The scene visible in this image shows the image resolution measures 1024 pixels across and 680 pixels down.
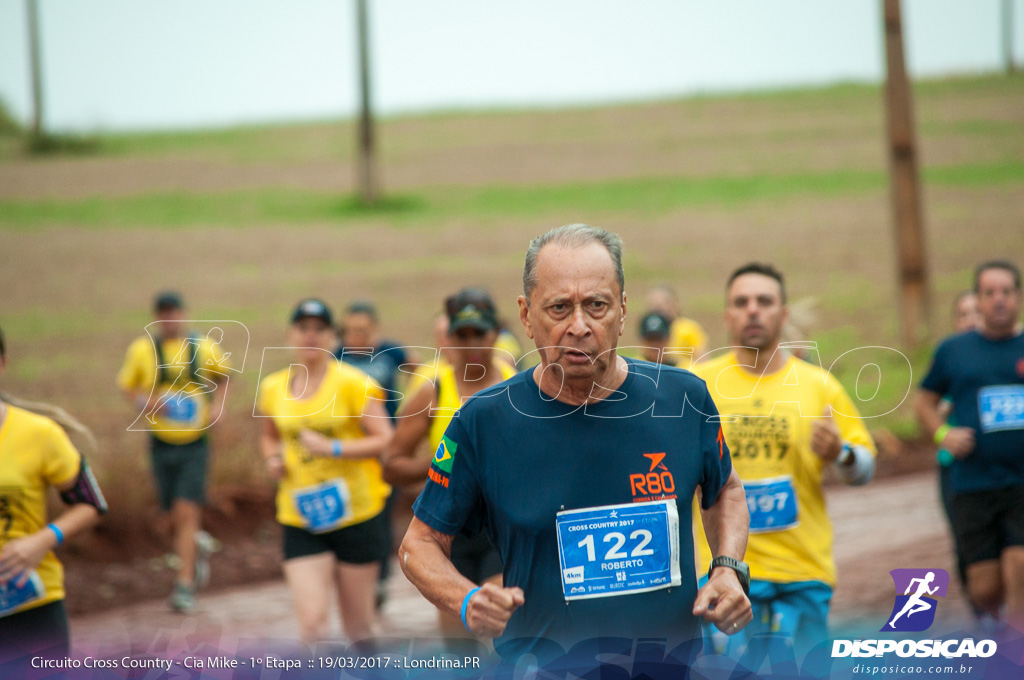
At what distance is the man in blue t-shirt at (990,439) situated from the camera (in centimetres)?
607

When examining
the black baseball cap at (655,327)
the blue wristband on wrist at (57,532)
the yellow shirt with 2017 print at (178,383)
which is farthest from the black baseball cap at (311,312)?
the black baseball cap at (655,327)

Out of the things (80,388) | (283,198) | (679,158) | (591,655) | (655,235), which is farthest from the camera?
(679,158)

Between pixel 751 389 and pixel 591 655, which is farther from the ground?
pixel 751 389

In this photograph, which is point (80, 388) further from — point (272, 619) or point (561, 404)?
point (561, 404)

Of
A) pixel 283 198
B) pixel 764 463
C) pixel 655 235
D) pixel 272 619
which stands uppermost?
pixel 283 198

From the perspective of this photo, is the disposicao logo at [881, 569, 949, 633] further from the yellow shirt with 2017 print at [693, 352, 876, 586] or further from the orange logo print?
the orange logo print

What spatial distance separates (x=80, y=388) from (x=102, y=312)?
25.0ft

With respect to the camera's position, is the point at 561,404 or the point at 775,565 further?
the point at 775,565

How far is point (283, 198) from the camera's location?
37938 mm

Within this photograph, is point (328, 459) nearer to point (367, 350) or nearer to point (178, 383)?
point (367, 350)

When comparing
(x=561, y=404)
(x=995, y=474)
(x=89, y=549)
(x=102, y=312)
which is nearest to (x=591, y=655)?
(x=561, y=404)

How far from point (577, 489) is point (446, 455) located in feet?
1.28

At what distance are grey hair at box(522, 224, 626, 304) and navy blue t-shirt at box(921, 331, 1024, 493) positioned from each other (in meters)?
4.05

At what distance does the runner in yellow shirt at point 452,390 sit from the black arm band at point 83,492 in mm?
1442
